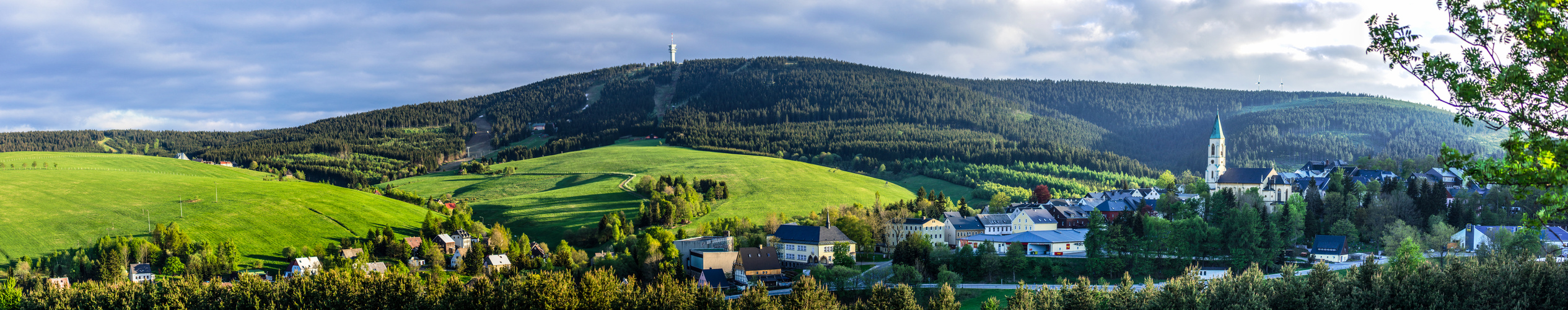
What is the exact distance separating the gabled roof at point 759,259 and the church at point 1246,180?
47929 millimetres

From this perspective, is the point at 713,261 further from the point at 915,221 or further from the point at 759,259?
the point at 915,221

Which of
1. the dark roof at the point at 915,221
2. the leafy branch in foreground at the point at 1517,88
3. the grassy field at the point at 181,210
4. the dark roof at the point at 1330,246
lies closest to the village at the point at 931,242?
the dark roof at the point at 1330,246

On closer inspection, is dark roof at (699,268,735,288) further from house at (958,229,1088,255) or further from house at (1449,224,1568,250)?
house at (1449,224,1568,250)

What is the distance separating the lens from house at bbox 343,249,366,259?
88.9m

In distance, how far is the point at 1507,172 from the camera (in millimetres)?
15047

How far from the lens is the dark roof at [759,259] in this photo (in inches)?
3268

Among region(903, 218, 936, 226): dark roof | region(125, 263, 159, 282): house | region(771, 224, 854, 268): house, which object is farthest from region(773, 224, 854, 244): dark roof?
region(125, 263, 159, 282): house

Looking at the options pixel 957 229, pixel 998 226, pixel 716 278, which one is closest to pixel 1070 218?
pixel 998 226

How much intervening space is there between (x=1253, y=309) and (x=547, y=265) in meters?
63.2

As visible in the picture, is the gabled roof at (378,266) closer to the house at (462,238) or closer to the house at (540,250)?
the house at (462,238)

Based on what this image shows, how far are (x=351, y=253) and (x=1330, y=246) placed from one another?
91.3m

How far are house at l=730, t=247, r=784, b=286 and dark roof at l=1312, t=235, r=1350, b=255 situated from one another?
47.1m

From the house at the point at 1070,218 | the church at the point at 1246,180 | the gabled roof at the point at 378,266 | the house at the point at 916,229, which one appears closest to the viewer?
the gabled roof at the point at 378,266

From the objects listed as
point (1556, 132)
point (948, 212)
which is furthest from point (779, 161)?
point (1556, 132)
